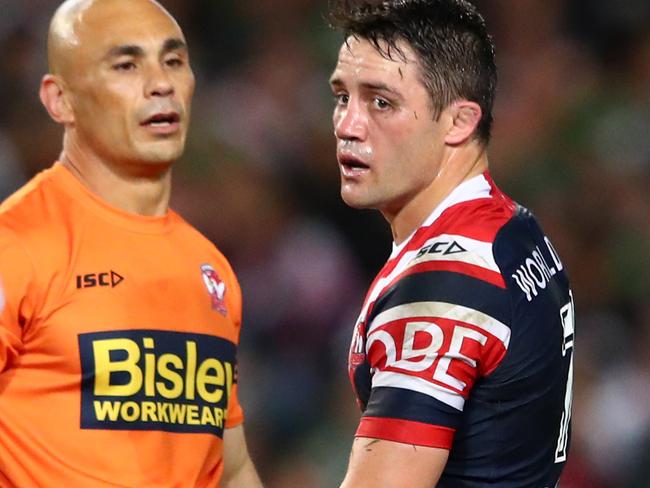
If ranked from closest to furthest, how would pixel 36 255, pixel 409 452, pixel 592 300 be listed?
pixel 409 452
pixel 36 255
pixel 592 300

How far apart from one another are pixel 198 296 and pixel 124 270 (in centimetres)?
27

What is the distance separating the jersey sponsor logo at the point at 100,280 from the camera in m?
3.44

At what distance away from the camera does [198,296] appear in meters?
3.74

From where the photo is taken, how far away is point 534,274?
3148 mm

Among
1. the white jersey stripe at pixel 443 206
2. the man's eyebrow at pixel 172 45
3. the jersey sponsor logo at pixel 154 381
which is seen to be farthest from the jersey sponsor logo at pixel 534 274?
the man's eyebrow at pixel 172 45

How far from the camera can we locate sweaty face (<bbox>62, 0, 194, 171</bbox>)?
3.60 meters

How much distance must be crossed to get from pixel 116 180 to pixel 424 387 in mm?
1267

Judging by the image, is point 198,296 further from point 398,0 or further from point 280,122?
point 280,122

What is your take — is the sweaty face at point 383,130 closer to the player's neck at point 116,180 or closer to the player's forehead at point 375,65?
the player's forehead at point 375,65

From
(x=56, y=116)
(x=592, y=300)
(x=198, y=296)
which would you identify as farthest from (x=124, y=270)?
(x=592, y=300)

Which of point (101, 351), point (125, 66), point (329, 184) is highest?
point (329, 184)

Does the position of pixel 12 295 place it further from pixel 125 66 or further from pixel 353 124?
pixel 353 124

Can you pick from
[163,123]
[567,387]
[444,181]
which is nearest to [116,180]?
[163,123]

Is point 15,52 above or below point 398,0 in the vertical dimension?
above
